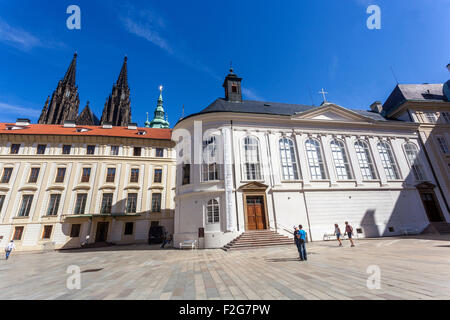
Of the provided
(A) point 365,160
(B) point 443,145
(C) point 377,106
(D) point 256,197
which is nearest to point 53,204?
(D) point 256,197

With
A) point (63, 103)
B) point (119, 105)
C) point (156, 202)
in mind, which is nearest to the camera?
point (156, 202)

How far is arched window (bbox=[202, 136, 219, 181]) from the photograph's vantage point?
17547mm

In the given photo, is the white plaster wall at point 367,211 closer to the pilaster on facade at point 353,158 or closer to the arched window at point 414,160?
the pilaster on facade at point 353,158

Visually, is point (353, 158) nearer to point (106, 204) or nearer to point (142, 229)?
point (142, 229)

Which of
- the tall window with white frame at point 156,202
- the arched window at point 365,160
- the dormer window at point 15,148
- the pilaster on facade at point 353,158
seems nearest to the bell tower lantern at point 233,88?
the pilaster on facade at point 353,158

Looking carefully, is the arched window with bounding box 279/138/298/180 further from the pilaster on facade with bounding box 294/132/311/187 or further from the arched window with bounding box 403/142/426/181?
the arched window with bounding box 403/142/426/181

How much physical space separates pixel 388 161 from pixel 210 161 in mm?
20710

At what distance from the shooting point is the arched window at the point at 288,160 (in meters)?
18.7

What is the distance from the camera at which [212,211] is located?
1648cm

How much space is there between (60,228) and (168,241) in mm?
14280

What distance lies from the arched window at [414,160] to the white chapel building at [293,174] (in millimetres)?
119

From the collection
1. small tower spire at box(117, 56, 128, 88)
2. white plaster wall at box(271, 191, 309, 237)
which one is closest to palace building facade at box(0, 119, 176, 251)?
white plaster wall at box(271, 191, 309, 237)

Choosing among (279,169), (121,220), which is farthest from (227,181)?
(121,220)
